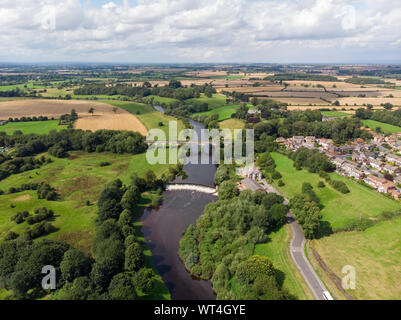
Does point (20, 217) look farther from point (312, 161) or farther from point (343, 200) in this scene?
point (312, 161)

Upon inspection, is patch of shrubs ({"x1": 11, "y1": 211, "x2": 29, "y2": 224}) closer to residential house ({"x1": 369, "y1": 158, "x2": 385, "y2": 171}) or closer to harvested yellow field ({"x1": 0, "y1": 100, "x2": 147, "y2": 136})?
harvested yellow field ({"x1": 0, "y1": 100, "x2": 147, "y2": 136})

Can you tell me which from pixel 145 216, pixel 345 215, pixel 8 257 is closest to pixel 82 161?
pixel 145 216

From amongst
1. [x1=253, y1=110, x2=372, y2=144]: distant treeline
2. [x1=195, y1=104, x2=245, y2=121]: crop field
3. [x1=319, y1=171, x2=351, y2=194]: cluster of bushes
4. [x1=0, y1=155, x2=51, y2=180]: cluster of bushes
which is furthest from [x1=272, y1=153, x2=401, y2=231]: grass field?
[x1=0, y1=155, x2=51, y2=180]: cluster of bushes

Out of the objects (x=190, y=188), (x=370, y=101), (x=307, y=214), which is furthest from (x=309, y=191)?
(x=370, y=101)

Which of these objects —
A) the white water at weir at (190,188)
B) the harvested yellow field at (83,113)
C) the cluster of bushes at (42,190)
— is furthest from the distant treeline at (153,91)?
the cluster of bushes at (42,190)

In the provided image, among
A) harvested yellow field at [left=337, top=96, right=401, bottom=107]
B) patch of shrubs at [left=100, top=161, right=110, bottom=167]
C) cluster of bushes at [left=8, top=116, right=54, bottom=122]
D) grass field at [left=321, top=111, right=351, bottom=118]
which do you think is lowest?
patch of shrubs at [left=100, top=161, right=110, bottom=167]
